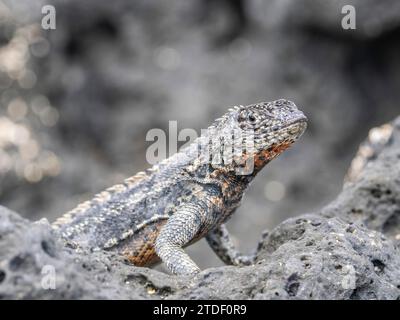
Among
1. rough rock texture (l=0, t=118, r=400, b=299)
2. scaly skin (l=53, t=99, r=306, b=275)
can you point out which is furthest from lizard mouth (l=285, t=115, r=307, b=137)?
rough rock texture (l=0, t=118, r=400, b=299)

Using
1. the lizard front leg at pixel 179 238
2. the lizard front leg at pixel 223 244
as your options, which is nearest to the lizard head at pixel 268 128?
the lizard front leg at pixel 179 238

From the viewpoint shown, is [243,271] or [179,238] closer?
[243,271]

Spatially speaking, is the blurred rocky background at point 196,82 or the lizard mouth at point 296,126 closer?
the lizard mouth at point 296,126

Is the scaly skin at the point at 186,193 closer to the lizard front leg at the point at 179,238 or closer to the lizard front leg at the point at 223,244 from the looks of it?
the lizard front leg at the point at 179,238

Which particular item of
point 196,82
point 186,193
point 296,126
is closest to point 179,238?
point 186,193

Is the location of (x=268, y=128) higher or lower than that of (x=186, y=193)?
higher

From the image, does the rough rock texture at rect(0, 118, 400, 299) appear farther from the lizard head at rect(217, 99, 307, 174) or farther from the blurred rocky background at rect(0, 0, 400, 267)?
the blurred rocky background at rect(0, 0, 400, 267)

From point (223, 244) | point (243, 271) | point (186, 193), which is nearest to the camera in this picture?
point (243, 271)

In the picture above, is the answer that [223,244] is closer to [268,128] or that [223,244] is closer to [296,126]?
[268,128]
